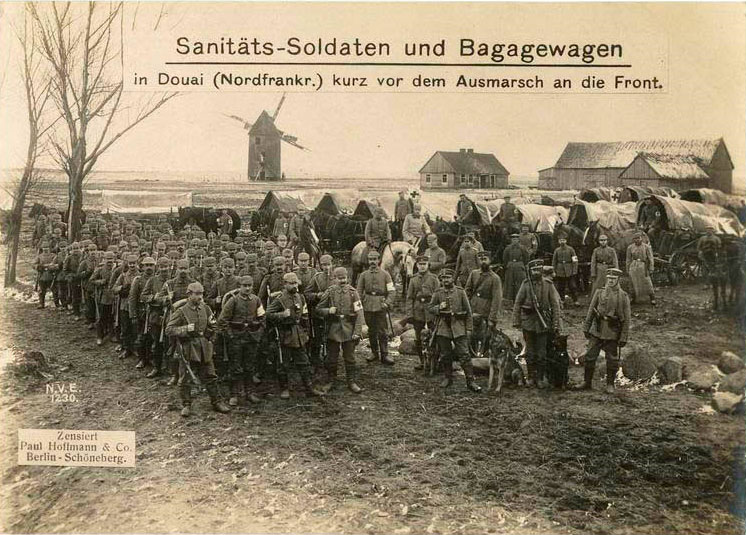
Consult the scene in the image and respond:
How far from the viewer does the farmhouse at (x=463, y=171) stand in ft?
21.7

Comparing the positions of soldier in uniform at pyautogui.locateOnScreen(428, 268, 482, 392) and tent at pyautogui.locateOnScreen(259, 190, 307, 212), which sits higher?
tent at pyautogui.locateOnScreen(259, 190, 307, 212)

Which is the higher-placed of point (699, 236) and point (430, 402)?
point (699, 236)

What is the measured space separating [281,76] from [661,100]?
4069mm

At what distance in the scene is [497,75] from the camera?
5.97m

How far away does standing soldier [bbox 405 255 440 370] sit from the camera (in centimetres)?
702

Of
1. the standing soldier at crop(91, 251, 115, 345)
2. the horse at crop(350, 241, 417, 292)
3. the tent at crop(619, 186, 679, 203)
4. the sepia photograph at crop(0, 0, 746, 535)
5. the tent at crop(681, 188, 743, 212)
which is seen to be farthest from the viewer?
the horse at crop(350, 241, 417, 292)

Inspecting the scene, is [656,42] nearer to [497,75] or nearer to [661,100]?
[661,100]

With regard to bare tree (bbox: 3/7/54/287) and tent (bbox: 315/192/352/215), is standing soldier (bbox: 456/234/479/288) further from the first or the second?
bare tree (bbox: 3/7/54/287)

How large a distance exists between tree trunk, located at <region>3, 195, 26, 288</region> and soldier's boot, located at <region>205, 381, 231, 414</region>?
3.05 m

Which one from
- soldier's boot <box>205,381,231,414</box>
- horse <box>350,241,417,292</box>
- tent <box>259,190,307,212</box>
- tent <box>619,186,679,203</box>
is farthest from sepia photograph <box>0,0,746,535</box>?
horse <box>350,241,417,292</box>

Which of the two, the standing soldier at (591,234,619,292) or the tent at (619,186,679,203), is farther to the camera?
the standing soldier at (591,234,619,292)

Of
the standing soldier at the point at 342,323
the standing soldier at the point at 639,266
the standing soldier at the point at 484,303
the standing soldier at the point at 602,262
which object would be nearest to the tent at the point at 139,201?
the standing soldier at the point at 342,323

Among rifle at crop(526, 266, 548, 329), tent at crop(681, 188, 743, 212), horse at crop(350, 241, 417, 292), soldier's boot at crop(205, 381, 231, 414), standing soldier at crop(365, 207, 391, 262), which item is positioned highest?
tent at crop(681, 188, 743, 212)

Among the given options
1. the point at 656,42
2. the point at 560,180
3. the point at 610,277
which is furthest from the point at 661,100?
the point at 610,277
